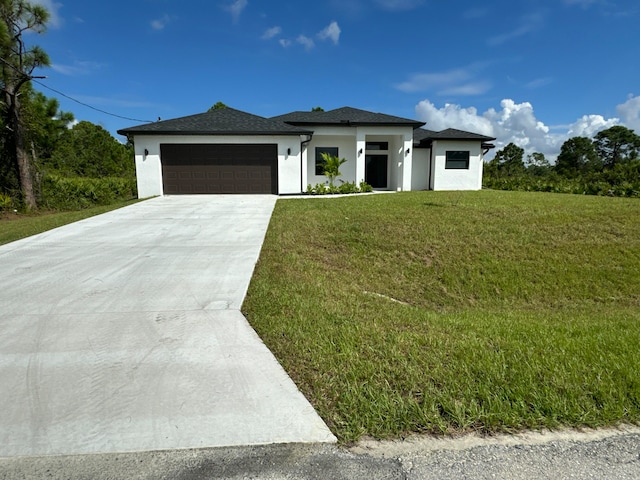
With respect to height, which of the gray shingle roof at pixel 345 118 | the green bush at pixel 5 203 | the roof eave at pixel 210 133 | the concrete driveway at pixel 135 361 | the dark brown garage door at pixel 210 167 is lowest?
the concrete driveway at pixel 135 361

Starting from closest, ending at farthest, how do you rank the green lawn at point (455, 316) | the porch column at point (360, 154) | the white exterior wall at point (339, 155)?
the green lawn at point (455, 316), the porch column at point (360, 154), the white exterior wall at point (339, 155)

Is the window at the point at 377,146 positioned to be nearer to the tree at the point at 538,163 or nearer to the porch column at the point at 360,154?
the porch column at the point at 360,154

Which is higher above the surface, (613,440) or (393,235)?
(393,235)

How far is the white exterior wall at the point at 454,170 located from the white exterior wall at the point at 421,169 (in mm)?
749

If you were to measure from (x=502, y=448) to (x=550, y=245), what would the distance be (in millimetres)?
6260

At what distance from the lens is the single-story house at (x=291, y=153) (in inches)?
624

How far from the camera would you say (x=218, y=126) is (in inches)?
642

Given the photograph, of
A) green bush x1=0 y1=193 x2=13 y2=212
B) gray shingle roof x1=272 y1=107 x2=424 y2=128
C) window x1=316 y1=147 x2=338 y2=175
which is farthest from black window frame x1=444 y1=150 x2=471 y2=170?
green bush x1=0 y1=193 x2=13 y2=212

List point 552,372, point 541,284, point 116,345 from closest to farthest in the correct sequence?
point 552,372, point 116,345, point 541,284

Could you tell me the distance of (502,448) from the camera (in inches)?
81.7

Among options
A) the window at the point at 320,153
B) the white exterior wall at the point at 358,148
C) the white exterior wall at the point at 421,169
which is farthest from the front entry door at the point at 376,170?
the window at the point at 320,153

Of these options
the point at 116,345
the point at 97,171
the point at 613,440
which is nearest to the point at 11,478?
the point at 116,345

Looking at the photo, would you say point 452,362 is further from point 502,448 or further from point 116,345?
point 116,345

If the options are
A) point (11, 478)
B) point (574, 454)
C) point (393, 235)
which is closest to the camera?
point (11, 478)
